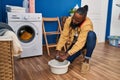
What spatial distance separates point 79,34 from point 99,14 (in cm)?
209

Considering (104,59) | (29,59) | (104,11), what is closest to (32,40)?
(29,59)

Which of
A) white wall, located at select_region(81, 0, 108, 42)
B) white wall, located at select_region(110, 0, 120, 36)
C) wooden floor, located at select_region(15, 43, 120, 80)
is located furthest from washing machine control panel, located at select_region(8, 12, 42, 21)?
white wall, located at select_region(110, 0, 120, 36)

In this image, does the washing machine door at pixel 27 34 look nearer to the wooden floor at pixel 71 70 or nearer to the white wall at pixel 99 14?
the wooden floor at pixel 71 70

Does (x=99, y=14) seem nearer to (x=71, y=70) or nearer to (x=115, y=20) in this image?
(x=115, y=20)

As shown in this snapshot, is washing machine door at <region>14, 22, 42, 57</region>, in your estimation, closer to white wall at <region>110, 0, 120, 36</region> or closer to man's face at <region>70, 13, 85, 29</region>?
man's face at <region>70, 13, 85, 29</region>

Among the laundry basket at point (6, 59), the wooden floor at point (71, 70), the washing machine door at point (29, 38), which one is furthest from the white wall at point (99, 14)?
the laundry basket at point (6, 59)

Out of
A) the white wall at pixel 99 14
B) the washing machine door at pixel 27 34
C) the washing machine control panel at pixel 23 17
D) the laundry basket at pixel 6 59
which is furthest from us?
the white wall at pixel 99 14

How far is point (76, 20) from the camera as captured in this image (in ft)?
6.09

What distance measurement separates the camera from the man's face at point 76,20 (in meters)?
1.82

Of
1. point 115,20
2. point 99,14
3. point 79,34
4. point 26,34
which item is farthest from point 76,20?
point 115,20

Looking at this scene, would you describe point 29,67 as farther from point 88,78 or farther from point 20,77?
point 88,78

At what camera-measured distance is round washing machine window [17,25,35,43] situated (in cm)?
246

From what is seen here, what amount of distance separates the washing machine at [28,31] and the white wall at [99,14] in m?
1.52

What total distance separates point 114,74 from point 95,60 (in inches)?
22.4
